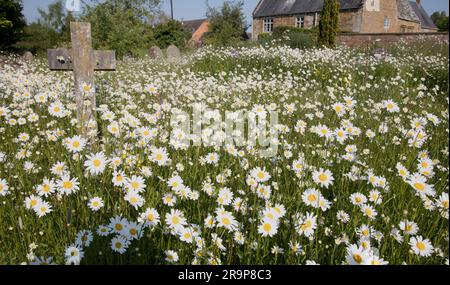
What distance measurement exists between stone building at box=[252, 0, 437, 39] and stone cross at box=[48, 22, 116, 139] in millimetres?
29752

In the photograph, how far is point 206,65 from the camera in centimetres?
904

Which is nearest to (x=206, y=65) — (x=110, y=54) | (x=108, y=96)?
(x=108, y=96)

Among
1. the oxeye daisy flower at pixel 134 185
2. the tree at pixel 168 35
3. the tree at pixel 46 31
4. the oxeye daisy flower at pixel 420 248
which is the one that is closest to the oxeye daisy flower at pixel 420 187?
the oxeye daisy flower at pixel 420 248

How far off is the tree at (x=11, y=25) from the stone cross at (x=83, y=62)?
14012 millimetres

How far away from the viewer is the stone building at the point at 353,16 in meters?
28.8

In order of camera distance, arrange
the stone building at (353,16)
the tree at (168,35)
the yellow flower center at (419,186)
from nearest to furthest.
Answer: the yellow flower center at (419,186), the tree at (168,35), the stone building at (353,16)

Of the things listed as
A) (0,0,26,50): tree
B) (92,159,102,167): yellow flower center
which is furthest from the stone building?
(92,159,102,167): yellow flower center

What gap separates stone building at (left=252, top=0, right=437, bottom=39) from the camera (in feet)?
94.3

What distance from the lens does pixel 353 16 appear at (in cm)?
2864

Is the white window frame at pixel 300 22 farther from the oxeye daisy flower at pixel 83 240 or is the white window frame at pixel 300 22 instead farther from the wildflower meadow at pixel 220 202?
the oxeye daisy flower at pixel 83 240

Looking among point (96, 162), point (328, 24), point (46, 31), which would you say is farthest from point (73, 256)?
point (46, 31)

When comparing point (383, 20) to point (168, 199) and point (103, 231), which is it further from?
point (103, 231)

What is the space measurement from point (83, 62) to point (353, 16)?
30384mm
